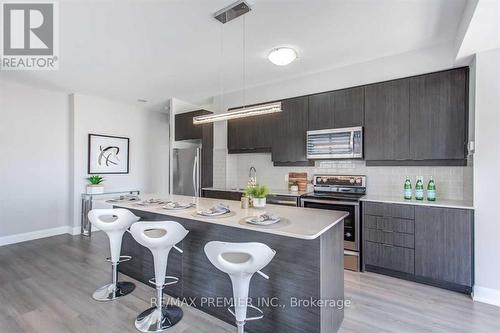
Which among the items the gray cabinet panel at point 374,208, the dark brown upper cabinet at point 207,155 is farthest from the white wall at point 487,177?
the dark brown upper cabinet at point 207,155

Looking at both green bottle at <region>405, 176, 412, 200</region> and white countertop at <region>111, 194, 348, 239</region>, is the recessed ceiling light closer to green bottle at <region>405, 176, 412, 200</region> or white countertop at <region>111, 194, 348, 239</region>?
white countertop at <region>111, 194, 348, 239</region>

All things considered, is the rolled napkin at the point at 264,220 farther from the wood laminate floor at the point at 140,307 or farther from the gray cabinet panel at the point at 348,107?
the gray cabinet panel at the point at 348,107

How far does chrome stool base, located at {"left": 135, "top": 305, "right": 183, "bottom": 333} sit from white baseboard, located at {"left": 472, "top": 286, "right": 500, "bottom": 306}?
9.39ft

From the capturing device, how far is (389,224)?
2.97 metres

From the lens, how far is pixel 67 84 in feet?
14.2

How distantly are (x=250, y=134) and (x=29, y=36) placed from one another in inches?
122

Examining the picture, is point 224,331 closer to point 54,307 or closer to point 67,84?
point 54,307

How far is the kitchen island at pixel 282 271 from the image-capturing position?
1.74 meters

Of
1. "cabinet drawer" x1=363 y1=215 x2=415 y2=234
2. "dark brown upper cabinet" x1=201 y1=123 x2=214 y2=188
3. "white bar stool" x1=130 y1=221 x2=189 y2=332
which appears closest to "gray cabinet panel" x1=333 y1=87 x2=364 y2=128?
"cabinet drawer" x1=363 y1=215 x2=415 y2=234

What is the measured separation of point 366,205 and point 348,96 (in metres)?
1.53

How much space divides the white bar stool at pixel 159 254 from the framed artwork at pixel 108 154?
3672 millimetres

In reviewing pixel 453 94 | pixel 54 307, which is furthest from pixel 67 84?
pixel 453 94

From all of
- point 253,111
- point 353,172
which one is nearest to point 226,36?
point 253,111

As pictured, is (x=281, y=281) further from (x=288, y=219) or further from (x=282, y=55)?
(x=282, y=55)
